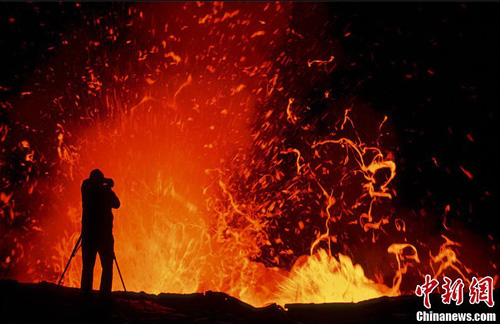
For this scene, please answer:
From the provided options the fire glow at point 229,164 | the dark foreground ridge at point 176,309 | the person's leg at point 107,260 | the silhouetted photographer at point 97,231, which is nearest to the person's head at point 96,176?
the silhouetted photographer at point 97,231

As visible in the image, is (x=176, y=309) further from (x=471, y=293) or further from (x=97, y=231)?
(x=471, y=293)

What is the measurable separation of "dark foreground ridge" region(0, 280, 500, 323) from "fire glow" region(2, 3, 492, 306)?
13.8 ft

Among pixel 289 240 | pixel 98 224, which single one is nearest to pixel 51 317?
pixel 98 224

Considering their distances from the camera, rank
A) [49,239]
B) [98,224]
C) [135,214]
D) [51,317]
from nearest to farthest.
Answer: [51,317] < [98,224] < [135,214] < [49,239]

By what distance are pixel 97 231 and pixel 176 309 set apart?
60.1 inches

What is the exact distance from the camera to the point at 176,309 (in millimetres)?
5812

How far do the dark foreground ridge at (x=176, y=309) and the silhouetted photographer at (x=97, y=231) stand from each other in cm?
28

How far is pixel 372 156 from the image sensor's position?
13469 mm

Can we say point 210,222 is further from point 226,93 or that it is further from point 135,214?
point 226,93

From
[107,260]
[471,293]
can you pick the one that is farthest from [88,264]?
[471,293]

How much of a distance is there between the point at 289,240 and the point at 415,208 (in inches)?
155

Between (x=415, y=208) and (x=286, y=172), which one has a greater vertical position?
(x=286, y=172)

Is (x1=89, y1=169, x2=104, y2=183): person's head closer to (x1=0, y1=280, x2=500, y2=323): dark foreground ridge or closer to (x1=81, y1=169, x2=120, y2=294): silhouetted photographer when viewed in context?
(x1=81, y1=169, x2=120, y2=294): silhouetted photographer

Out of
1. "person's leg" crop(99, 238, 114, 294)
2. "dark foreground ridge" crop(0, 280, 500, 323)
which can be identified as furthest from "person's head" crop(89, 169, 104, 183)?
"dark foreground ridge" crop(0, 280, 500, 323)
